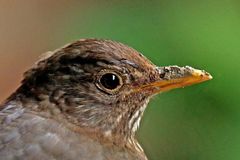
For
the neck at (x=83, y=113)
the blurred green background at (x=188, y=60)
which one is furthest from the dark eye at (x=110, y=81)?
the blurred green background at (x=188, y=60)

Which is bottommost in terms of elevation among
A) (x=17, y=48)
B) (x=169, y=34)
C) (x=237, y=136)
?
(x=237, y=136)

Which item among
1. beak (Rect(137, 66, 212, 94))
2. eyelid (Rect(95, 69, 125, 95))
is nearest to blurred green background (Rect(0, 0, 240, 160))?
beak (Rect(137, 66, 212, 94))

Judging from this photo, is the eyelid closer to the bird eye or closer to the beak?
the bird eye

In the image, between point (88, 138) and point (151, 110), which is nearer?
point (88, 138)

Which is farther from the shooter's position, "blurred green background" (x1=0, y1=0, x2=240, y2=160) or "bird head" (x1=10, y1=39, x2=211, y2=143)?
"blurred green background" (x1=0, y1=0, x2=240, y2=160)

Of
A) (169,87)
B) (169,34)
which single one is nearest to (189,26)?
(169,34)

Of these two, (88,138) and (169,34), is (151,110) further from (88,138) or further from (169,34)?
(88,138)

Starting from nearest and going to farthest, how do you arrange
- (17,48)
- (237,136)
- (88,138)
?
1. (88,138)
2. (237,136)
3. (17,48)

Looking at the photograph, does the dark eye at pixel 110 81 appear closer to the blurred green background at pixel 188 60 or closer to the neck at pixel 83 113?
the neck at pixel 83 113
